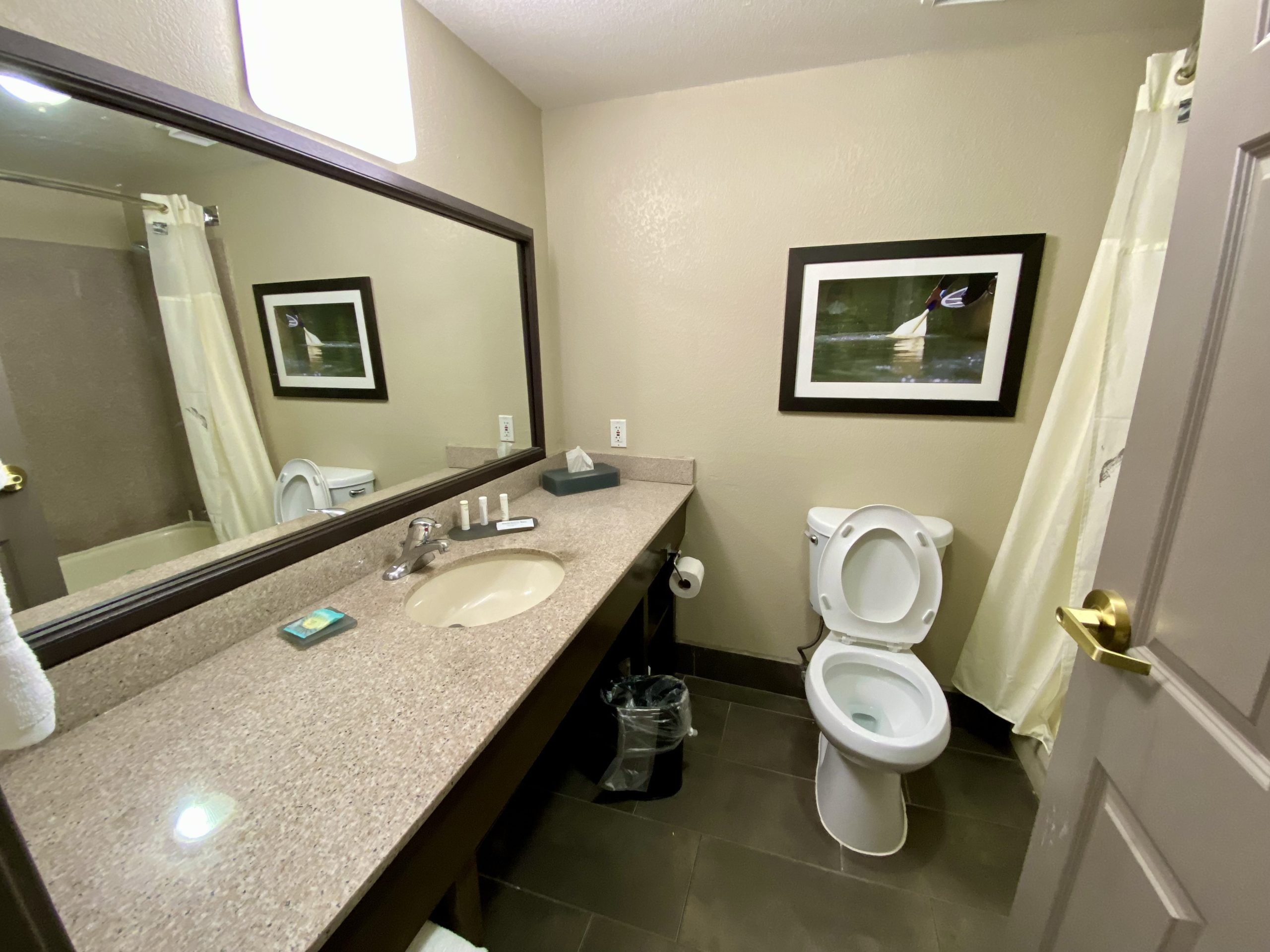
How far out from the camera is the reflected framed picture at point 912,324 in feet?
4.76

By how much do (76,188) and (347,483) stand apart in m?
0.68

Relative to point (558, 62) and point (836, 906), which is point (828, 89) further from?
point (836, 906)

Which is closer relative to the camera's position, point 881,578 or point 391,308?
point 391,308

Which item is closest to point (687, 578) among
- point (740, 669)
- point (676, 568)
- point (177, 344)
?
point (676, 568)

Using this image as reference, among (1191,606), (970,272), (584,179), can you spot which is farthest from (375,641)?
(970,272)

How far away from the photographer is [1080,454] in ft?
4.55

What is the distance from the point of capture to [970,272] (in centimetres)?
Answer: 146

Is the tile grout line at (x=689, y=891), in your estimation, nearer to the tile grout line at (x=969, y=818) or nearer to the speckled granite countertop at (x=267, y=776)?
the tile grout line at (x=969, y=818)

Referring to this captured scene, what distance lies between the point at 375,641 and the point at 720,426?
1.32m

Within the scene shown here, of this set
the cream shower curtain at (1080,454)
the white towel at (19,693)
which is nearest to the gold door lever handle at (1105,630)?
the cream shower curtain at (1080,454)

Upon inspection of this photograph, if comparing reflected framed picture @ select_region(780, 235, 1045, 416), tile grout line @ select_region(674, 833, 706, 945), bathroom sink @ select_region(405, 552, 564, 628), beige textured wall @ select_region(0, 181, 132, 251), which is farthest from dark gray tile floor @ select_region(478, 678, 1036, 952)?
beige textured wall @ select_region(0, 181, 132, 251)

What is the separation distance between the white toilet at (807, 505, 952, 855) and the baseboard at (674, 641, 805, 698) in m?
0.40

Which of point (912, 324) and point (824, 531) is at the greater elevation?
point (912, 324)

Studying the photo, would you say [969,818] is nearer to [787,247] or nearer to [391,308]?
[787,247]
